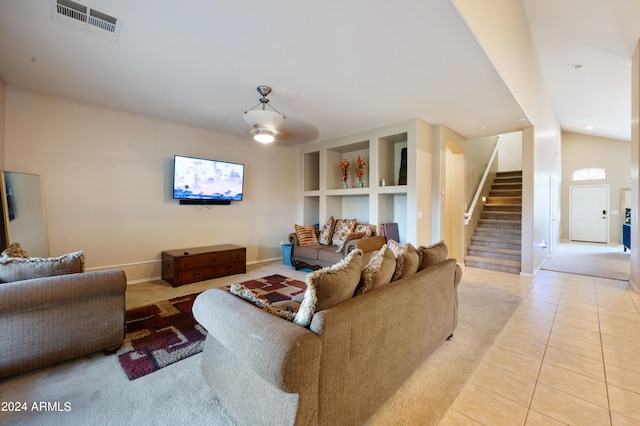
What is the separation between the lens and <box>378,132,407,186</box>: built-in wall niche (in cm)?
481

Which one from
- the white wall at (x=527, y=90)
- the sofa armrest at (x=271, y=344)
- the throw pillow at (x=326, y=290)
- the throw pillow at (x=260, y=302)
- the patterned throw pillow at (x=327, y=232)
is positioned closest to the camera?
the sofa armrest at (x=271, y=344)

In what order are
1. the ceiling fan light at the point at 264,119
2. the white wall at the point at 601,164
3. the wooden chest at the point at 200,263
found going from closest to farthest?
the ceiling fan light at the point at 264,119 < the wooden chest at the point at 200,263 < the white wall at the point at 601,164

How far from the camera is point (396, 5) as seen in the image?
1865 mm

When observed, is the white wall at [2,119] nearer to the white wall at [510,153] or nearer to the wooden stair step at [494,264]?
the wooden stair step at [494,264]

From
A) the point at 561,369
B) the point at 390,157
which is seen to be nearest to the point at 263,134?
the point at 390,157

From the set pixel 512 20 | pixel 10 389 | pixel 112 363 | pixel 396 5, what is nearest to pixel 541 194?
pixel 512 20

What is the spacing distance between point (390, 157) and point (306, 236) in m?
2.21

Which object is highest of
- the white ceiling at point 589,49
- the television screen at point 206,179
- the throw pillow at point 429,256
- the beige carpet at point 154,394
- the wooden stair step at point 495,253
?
the white ceiling at point 589,49

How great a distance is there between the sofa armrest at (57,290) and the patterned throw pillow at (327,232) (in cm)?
349

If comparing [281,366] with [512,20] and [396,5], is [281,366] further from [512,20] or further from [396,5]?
[512,20]

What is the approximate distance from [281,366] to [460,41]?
2689mm

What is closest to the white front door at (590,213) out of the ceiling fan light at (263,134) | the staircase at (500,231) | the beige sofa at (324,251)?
the staircase at (500,231)

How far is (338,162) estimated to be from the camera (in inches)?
233

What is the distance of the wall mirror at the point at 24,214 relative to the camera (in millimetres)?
2933
